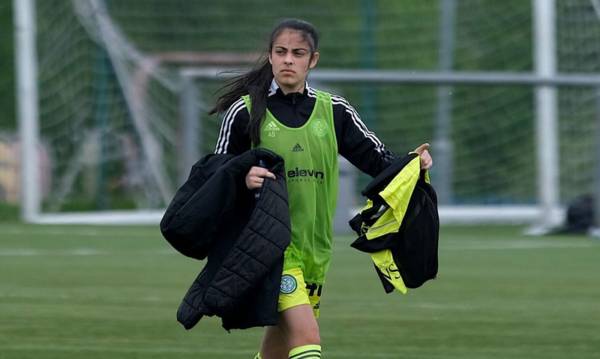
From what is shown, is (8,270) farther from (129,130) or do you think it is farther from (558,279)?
(129,130)

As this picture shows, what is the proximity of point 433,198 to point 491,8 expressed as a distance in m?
15.3

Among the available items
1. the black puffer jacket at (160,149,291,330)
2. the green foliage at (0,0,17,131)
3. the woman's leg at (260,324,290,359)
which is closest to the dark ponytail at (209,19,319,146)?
the black puffer jacket at (160,149,291,330)

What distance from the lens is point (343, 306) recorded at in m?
10.0

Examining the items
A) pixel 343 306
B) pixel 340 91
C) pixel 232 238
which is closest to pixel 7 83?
pixel 340 91

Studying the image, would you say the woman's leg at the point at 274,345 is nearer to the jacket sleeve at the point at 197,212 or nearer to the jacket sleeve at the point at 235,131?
the jacket sleeve at the point at 197,212

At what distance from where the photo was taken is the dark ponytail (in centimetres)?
599

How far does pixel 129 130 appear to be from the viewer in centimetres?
2034

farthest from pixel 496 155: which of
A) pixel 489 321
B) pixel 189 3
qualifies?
pixel 489 321

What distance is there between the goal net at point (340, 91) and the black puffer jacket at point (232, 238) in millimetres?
13393

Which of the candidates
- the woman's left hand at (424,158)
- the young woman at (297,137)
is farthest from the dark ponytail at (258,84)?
the woman's left hand at (424,158)

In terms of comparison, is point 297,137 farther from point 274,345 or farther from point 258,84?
point 274,345

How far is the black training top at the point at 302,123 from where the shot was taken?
6.05 metres

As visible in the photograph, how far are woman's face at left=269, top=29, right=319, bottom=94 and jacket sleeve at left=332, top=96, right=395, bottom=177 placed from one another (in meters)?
0.23

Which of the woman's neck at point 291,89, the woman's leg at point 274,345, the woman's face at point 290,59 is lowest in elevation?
the woman's leg at point 274,345
